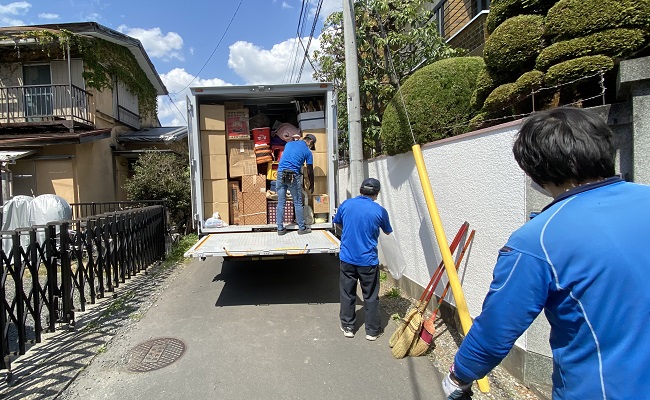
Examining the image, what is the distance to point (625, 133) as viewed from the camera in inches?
102

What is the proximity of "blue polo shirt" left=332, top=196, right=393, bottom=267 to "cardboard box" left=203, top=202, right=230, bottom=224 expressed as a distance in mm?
2937

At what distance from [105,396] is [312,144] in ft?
15.4

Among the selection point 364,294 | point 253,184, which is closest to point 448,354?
point 364,294

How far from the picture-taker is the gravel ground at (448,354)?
3.01 metres

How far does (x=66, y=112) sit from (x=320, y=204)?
11.4m

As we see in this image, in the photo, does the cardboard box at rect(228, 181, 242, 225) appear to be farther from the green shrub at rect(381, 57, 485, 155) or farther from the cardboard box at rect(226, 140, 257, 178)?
the green shrub at rect(381, 57, 485, 155)

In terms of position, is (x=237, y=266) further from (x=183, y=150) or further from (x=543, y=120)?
(x=183, y=150)

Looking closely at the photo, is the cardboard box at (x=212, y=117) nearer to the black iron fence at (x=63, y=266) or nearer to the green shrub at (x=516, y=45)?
the black iron fence at (x=63, y=266)

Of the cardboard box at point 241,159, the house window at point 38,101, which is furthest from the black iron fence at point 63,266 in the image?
the house window at point 38,101

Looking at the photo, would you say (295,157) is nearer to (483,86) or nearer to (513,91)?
(483,86)

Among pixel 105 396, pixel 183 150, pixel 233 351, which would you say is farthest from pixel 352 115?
pixel 183 150

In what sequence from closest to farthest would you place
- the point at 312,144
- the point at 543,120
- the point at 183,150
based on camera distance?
the point at 543,120 → the point at 312,144 → the point at 183,150

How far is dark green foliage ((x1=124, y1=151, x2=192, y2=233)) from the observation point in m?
11.5

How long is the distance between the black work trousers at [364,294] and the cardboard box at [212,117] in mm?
3575
